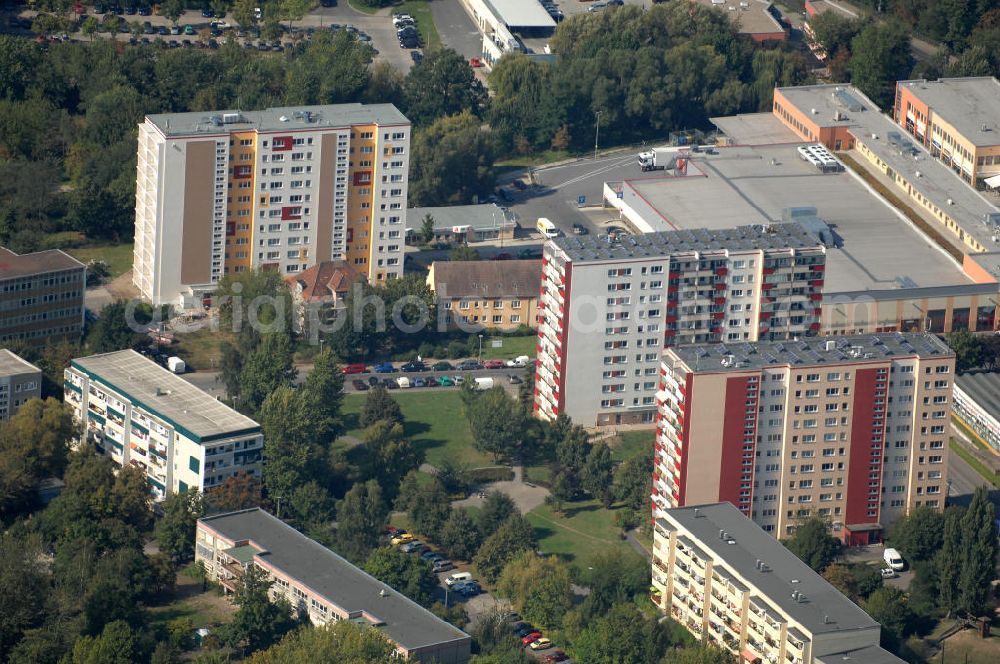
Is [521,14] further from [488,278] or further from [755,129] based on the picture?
[488,278]

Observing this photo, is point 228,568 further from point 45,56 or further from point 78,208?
point 45,56

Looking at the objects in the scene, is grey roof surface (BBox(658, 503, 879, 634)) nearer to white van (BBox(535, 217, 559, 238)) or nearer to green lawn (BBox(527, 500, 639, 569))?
green lawn (BBox(527, 500, 639, 569))

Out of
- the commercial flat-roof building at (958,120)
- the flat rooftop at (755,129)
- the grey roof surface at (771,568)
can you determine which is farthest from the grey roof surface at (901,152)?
the grey roof surface at (771,568)

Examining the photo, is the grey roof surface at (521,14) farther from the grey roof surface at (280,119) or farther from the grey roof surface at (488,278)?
the grey roof surface at (488,278)

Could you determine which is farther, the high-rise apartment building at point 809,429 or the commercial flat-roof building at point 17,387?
the commercial flat-roof building at point 17,387

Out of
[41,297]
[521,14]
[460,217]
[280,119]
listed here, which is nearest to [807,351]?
[280,119]

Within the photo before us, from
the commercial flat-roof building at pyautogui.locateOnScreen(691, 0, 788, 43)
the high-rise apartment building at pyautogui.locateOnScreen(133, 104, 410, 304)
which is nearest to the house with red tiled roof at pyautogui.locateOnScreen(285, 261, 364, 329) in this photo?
the high-rise apartment building at pyautogui.locateOnScreen(133, 104, 410, 304)
